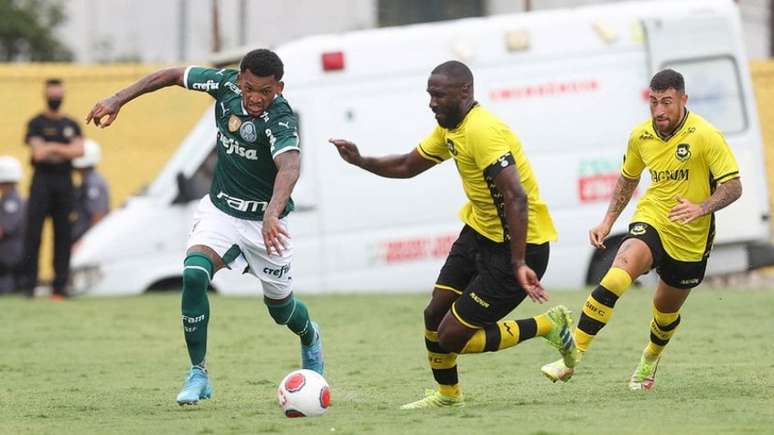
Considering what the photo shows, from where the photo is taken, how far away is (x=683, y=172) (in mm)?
9641

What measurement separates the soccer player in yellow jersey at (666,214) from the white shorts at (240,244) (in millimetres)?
1696

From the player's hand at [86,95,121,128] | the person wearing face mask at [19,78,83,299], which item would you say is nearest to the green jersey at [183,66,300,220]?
the player's hand at [86,95,121,128]

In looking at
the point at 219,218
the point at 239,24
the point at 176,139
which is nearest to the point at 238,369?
the point at 219,218

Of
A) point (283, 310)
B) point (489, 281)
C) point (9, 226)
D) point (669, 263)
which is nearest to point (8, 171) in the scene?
point (9, 226)

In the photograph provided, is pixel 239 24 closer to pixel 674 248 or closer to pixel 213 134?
pixel 213 134

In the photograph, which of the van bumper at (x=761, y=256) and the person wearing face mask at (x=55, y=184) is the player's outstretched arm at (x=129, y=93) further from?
the van bumper at (x=761, y=256)

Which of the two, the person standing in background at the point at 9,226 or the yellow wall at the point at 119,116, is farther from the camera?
the yellow wall at the point at 119,116

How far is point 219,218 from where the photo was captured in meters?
9.41

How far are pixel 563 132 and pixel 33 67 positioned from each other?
806cm

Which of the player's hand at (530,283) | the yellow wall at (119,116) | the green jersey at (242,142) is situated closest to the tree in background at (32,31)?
the yellow wall at (119,116)

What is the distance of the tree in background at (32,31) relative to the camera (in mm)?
24812

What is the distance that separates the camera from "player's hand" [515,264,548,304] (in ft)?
27.5

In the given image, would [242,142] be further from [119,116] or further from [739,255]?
[119,116]

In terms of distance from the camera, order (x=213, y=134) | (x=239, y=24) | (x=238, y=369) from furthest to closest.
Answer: (x=239, y=24) → (x=213, y=134) → (x=238, y=369)
